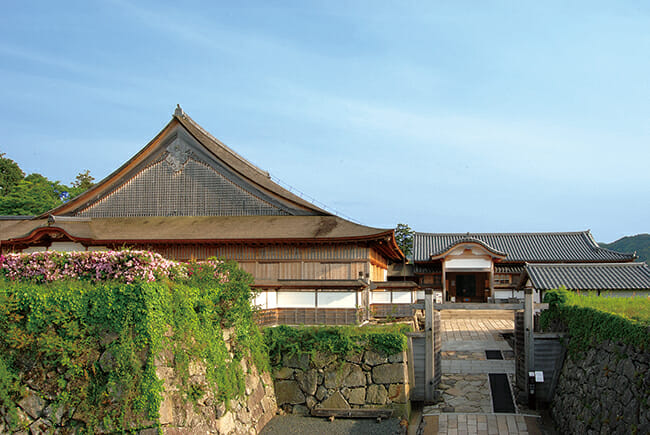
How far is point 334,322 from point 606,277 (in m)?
13.0

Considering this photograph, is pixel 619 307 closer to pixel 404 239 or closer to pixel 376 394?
pixel 376 394

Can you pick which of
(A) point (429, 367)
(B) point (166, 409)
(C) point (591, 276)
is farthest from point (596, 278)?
(B) point (166, 409)

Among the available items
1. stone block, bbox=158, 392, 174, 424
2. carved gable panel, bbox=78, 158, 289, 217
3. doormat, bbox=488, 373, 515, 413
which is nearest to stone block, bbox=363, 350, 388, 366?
doormat, bbox=488, 373, 515, 413

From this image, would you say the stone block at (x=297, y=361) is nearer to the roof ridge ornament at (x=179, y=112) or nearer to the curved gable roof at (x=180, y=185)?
the curved gable roof at (x=180, y=185)

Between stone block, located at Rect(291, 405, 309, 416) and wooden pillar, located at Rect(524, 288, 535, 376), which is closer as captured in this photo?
stone block, located at Rect(291, 405, 309, 416)

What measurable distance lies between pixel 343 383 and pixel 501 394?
4.96m

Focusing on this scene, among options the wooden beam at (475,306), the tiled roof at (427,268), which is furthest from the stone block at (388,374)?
the tiled roof at (427,268)

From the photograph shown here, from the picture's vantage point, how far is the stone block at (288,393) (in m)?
14.1

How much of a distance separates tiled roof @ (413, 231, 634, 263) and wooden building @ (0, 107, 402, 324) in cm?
1453

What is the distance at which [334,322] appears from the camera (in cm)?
1802

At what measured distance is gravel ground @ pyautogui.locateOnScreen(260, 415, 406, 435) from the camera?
42.2 feet

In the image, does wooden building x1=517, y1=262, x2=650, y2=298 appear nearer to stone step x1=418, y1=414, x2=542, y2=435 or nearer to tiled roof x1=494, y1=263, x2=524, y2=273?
stone step x1=418, y1=414, x2=542, y2=435

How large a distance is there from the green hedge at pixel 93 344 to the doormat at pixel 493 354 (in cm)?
1313

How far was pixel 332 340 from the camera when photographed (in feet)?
46.3
